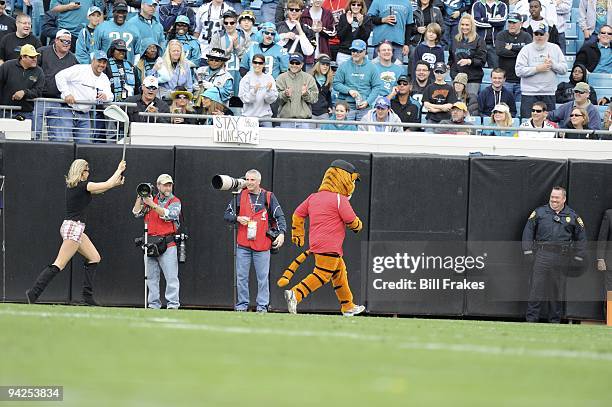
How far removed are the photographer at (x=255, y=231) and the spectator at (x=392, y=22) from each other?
19.6 feet

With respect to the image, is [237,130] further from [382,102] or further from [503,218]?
[503,218]

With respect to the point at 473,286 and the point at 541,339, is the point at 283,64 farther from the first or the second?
the point at 541,339

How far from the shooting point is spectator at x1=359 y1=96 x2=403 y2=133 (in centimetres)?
1850

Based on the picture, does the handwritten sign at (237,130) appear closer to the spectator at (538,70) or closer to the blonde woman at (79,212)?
the blonde woman at (79,212)

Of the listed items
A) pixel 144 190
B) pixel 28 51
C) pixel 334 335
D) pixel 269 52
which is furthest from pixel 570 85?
pixel 334 335

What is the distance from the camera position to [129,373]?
6281mm

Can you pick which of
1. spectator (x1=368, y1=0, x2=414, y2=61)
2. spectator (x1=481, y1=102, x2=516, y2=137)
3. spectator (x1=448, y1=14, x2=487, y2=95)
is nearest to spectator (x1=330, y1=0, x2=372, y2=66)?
spectator (x1=368, y1=0, x2=414, y2=61)

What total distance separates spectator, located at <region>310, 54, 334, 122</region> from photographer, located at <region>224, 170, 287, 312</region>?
366 cm

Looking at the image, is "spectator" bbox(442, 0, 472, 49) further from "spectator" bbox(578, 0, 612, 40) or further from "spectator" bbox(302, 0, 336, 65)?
"spectator" bbox(578, 0, 612, 40)

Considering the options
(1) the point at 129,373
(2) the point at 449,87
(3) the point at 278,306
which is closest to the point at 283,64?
(2) the point at 449,87

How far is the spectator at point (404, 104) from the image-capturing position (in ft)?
62.4

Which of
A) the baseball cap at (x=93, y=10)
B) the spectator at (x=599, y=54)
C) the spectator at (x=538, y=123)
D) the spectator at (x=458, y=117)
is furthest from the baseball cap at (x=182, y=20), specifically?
the spectator at (x=599, y=54)

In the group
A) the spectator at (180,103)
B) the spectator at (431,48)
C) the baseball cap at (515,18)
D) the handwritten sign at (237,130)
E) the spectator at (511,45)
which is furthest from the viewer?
the baseball cap at (515,18)

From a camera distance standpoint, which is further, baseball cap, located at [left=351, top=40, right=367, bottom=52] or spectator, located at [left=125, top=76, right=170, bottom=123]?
baseball cap, located at [left=351, top=40, right=367, bottom=52]
